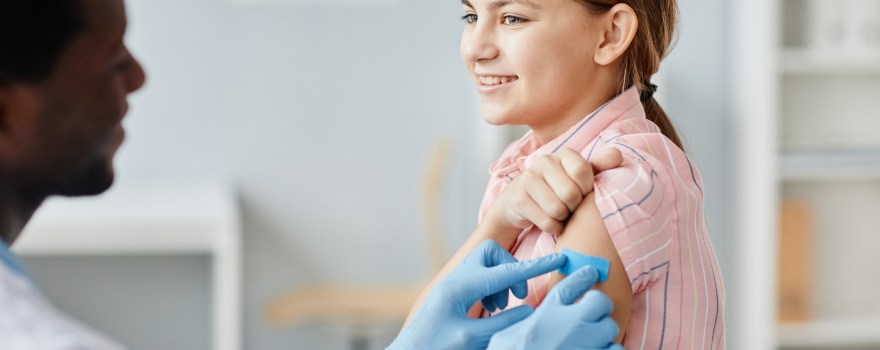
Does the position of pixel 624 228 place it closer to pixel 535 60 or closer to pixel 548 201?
pixel 548 201

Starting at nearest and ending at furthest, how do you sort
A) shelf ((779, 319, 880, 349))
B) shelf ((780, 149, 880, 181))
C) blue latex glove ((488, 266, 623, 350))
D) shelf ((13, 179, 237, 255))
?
blue latex glove ((488, 266, 623, 350)), shelf ((13, 179, 237, 255)), shelf ((780, 149, 880, 181)), shelf ((779, 319, 880, 349))

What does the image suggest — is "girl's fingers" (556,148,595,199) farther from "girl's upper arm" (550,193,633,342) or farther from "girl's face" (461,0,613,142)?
"girl's face" (461,0,613,142)

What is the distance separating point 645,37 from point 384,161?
8.00 feet

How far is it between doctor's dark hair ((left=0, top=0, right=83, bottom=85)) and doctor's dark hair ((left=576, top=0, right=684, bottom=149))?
564 mm

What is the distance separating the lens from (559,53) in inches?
41.1

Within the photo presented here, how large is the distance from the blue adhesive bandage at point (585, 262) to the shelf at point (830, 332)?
2.42m

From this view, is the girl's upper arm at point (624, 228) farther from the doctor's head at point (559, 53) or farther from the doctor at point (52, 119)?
the doctor at point (52, 119)

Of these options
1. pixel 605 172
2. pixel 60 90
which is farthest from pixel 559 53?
pixel 60 90

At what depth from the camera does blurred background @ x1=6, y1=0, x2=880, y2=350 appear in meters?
3.08

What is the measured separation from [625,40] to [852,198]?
2506 mm

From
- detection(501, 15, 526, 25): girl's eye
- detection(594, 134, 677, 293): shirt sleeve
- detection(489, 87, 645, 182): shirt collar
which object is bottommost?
detection(594, 134, 677, 293): shirt sleeve

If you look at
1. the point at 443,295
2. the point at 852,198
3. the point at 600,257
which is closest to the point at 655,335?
the point at 600,257

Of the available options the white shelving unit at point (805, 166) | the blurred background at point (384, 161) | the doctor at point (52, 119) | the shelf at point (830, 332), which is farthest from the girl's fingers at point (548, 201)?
the shelf at point (830, 332)

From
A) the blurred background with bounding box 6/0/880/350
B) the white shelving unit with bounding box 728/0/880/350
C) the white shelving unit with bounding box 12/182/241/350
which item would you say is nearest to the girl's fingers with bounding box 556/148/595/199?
the white shelving unit with bounding box 12/182/241/350
